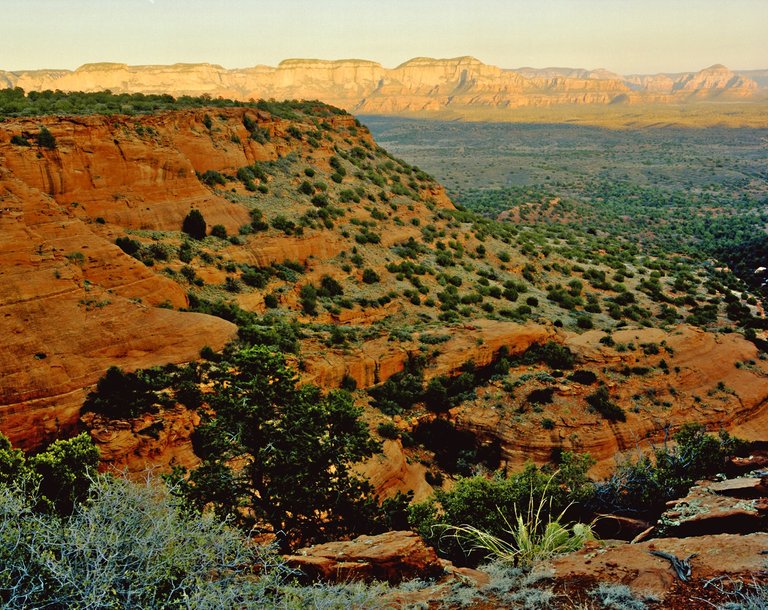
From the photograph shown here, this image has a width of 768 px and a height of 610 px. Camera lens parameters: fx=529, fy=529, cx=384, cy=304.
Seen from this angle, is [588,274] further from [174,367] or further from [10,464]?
[10,464]

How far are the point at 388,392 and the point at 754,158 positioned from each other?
167501 mm

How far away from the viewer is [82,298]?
17828mm

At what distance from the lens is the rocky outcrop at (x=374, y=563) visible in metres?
8.81

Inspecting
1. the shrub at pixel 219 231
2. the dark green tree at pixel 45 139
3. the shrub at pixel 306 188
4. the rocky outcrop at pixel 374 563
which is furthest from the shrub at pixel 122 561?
the shrub at pixel 306 188

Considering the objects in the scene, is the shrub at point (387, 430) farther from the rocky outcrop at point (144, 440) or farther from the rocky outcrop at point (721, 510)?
the rocky outcrop at point (721, 510)

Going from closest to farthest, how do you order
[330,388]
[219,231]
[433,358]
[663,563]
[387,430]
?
1. [663,563]
2. [387,430]
3. [330,388]
4. [433,358]
5. [219,231]

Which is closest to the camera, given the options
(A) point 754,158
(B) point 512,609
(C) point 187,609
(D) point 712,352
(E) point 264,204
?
(C) point 187,609

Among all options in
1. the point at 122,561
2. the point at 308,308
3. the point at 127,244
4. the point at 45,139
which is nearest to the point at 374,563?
the point at 122,561

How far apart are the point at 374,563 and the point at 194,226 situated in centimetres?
2394

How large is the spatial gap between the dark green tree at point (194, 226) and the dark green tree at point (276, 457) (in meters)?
18.5

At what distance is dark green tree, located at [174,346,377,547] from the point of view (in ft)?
37.2

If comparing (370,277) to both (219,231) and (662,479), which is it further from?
(662,479)

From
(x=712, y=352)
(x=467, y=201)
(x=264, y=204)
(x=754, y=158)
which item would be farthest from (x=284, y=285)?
(x=754, y=158)

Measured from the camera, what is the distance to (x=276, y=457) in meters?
11.4
